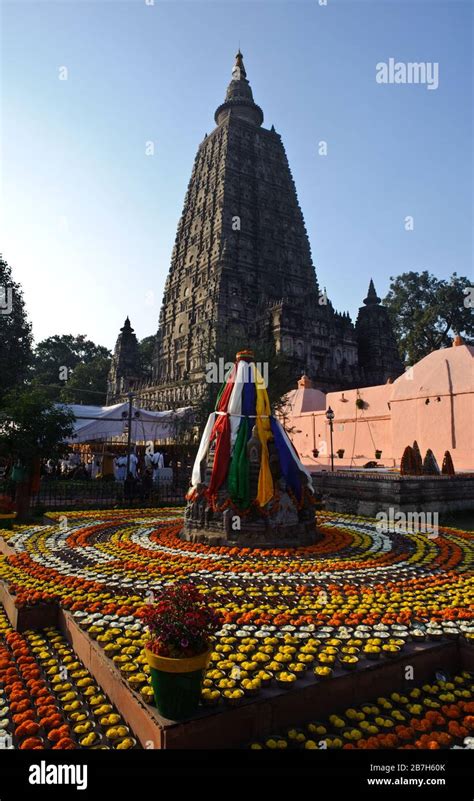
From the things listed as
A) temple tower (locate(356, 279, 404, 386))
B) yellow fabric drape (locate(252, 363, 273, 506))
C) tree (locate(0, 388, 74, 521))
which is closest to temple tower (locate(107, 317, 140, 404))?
temple tower (locate(356, 279, 404, 386))

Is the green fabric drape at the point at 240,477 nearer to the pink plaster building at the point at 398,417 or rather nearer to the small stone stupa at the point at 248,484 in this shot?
the small stone stupa at the point at 248,484

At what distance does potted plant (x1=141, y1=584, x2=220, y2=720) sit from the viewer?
10.6 ft

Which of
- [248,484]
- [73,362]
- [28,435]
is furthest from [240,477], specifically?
[73,362]

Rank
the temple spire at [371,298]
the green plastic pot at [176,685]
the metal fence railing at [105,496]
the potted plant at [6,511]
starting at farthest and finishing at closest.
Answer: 1. the temple spire at [371,298]
2. the metal fence railing at [105,496]
3. the potted plant at [6,511]
4. the green plastic pot at [176,685]

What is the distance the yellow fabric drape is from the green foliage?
5.09 meters

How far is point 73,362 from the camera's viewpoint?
7619cm

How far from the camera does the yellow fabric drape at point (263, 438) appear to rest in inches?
363

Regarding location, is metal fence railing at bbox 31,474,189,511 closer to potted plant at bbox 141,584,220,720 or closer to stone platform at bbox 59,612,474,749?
stone platform at bbox 59,612,474,749

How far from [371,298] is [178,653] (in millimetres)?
54926

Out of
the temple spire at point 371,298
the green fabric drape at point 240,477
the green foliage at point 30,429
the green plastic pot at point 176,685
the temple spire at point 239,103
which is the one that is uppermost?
the temple spire at point 239,103

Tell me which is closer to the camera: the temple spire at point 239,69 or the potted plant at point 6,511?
the potted plant at point 6,511

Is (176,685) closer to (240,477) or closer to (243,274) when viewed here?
(240,477)

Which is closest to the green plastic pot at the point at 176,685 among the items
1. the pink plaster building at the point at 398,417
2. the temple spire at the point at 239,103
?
the pink plaster building at the point at 398,417

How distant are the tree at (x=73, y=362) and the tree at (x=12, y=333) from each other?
93.8 feet
